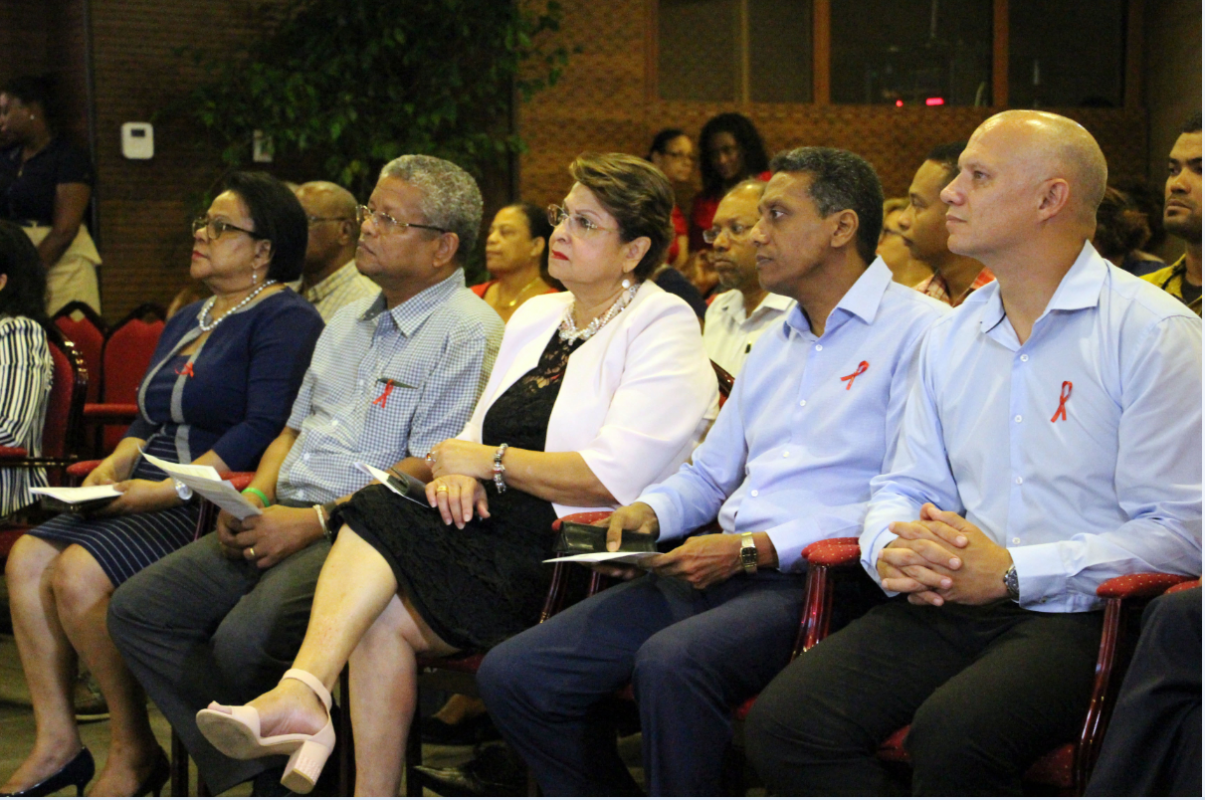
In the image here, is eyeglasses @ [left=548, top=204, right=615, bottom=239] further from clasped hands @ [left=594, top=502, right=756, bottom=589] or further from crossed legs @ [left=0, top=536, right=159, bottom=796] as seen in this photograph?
crossed legs @ [left=0, top=536, right=159, bottom=796]

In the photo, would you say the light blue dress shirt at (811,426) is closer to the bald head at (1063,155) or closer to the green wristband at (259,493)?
the bald head at (1063,155)

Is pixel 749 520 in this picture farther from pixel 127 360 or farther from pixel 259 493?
pixel 127 360

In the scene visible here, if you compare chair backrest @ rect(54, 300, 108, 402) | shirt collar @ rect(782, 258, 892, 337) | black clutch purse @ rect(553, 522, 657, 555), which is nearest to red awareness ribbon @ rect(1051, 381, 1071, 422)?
shirt collar @ rect(782, 258, 892, 337)

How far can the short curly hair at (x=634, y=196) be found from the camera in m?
2.73

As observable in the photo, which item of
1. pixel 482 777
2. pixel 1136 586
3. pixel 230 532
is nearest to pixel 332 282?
pixel 230 532

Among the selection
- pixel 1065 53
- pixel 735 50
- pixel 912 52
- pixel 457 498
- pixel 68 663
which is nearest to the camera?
pixel 457 498

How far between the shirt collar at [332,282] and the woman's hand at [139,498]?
1115mm

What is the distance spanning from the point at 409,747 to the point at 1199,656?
1.46 metres

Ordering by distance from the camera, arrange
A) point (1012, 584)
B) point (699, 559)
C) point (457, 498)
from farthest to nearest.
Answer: point (457, 498)
point (699, 559)
point (1012, 584)

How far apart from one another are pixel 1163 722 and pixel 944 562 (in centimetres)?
38

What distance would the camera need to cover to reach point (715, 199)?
586cm

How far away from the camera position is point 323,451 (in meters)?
2.88

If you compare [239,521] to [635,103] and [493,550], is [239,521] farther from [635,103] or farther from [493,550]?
[635,103]

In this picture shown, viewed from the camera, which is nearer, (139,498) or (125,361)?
(139,498)
